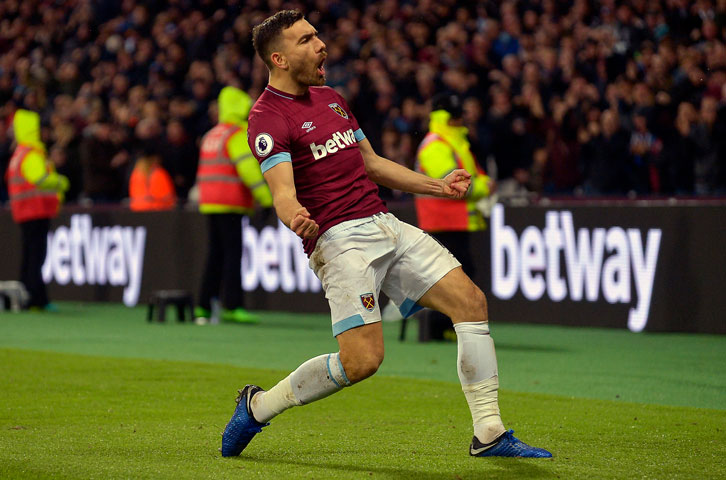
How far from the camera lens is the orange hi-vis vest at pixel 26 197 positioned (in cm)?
1562

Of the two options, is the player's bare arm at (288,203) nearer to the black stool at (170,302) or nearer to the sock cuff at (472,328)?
the sock cuff at (472,328)

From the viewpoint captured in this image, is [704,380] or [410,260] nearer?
[410,260]

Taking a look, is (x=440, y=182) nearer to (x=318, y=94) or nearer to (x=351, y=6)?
(x=318, y=94)

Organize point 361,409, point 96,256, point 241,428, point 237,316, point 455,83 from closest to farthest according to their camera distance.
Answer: point 241,428 → point 361,409 → point 237,316 → point 455,83 → point 96,256

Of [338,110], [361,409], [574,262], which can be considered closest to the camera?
[338,110]

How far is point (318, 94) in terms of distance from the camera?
19.2 feet

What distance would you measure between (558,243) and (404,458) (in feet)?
25.1

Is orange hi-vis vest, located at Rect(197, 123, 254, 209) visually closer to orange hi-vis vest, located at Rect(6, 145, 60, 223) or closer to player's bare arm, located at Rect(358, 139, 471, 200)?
orange hi-vis vest, located at Rect(6, 145, 60, 223)

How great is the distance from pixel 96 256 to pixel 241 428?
12329 millimetres

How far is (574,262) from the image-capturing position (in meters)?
12.9

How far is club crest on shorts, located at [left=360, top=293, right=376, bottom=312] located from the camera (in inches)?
215

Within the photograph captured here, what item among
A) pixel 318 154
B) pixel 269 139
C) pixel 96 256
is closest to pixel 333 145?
pixel 318 154

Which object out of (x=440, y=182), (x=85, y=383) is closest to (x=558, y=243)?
(x=85, y=383)

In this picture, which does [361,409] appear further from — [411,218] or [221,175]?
[411,218]
